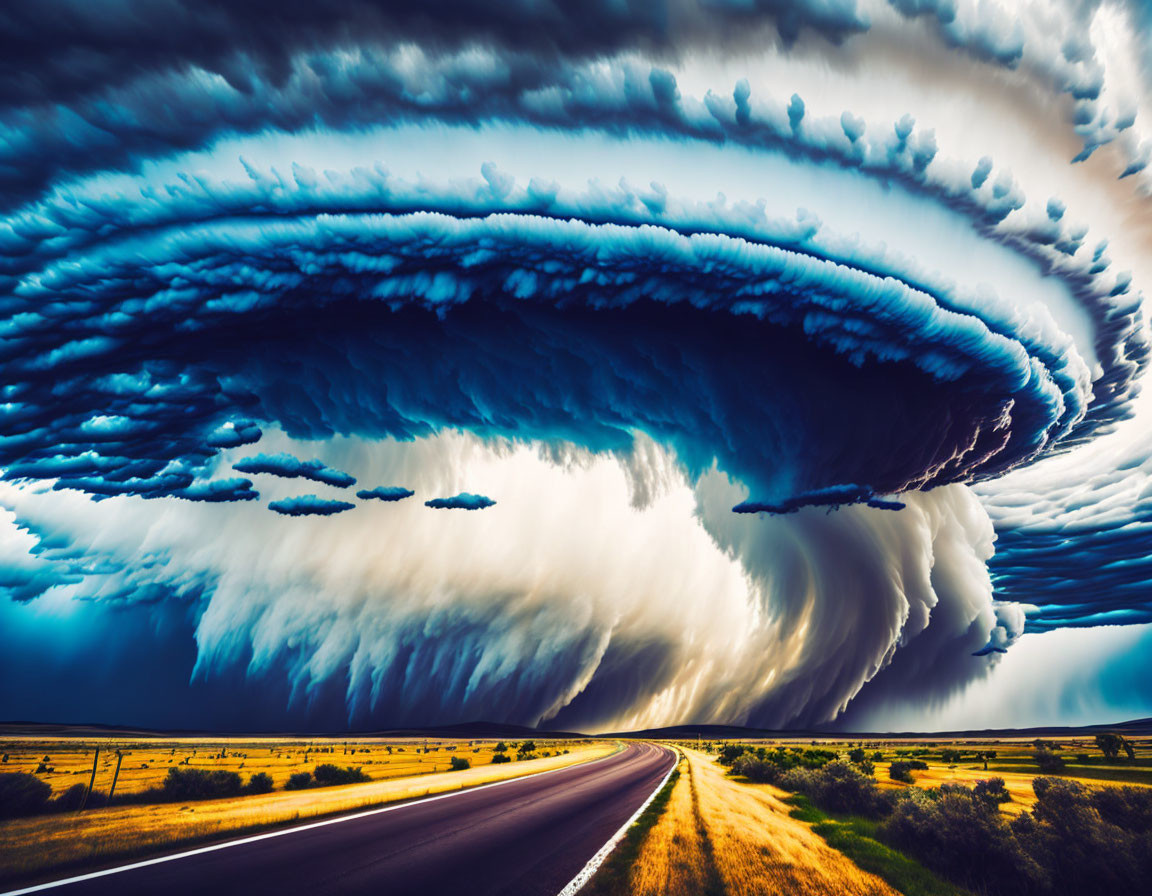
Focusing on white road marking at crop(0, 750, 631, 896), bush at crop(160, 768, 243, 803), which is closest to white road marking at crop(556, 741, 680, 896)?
white road marking at crop(0, 750, 631, 896)

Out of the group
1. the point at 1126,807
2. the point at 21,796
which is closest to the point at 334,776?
the point at 21,796

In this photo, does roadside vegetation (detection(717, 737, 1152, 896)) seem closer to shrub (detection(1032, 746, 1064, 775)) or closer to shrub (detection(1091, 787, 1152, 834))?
shrub (detection(1091, 787, 1152, 834))

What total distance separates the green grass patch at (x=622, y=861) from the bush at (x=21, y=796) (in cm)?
1664

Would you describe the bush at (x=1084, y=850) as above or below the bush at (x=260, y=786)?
above

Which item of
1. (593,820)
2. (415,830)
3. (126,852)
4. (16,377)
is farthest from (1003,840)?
(16,377)

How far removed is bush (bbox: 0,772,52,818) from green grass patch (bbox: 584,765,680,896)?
655 inches

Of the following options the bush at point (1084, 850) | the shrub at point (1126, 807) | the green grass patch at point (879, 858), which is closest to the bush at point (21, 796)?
the green grass patch at point (879, 858)

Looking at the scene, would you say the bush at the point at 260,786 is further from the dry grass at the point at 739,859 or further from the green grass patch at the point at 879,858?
the green grass patch at the point at 879,858

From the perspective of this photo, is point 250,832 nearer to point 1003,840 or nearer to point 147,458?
point 1003,840

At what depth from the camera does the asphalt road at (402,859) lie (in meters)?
7.99

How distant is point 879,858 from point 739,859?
3604mm

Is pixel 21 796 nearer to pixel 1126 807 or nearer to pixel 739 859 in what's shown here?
pixel 739 859

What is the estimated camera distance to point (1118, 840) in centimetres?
1114

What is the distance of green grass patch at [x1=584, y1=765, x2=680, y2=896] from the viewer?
8391 millimetres
